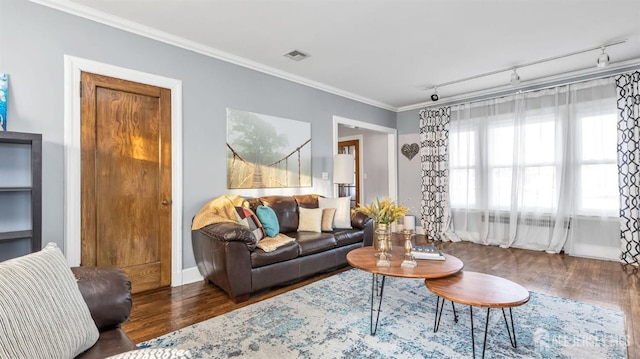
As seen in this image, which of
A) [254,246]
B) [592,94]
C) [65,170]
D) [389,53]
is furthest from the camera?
[592,94]

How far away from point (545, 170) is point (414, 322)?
3631 millimetres

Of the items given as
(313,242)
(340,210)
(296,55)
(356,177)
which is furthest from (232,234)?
(356,177)

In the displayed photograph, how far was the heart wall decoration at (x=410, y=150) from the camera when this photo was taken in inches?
237

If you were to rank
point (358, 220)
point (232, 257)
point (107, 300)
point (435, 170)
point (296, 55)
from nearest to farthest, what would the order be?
point (107, 300) → point (232, 257) → point (296, 55) → point (358, 220) → point (435, 170)

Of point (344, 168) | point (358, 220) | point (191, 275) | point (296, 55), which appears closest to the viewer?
point (191, 275)

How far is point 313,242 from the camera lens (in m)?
3.22

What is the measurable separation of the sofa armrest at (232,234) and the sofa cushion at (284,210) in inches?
33.8

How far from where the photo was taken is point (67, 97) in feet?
8.28

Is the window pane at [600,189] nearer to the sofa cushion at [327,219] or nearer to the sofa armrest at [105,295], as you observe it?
A: the sofa cushion at [327,219]

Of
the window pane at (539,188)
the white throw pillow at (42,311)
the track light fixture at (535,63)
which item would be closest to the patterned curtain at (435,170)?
the track light fixture at (535,63)

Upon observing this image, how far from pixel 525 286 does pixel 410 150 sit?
350 cm

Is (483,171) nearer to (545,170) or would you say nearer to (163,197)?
(545,170)

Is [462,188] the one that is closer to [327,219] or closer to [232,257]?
[327,219]

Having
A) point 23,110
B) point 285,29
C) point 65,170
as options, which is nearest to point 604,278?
point 285,29
